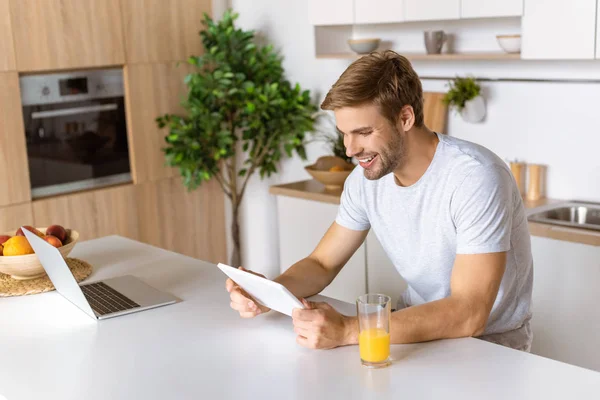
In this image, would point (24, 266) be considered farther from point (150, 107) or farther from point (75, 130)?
point (150, 107)

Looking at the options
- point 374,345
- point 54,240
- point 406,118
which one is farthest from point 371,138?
point 54,240

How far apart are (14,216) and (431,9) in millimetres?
2264

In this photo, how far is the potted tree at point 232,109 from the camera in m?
4.22

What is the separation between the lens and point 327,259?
88.4 inches

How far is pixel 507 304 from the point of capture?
2.07 metres

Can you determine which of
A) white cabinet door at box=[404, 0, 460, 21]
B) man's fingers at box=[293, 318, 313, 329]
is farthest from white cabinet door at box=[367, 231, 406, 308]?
man's fingers at box=[293, 318, 313, 329]

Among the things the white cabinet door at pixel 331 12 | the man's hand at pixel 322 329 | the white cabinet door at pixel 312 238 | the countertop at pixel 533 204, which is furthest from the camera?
the white cabinet door at pixel 331 12

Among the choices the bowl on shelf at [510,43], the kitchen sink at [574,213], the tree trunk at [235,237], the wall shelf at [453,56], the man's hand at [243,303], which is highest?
the bowl on shelf at [510,43]

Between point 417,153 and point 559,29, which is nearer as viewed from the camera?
point 417,153

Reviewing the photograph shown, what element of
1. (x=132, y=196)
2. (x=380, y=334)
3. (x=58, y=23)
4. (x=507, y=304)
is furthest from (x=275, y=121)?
(x=380, y=334)

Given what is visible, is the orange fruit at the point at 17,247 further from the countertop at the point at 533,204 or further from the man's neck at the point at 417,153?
the countertop at the point at 533,204

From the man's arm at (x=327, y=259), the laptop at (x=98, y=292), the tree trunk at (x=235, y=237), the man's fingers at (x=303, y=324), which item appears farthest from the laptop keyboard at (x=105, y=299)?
the tree trunk at (x=235, y=237)

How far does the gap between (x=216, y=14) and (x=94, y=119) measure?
1026 mm

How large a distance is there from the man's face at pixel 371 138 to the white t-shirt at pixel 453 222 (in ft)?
0.41
